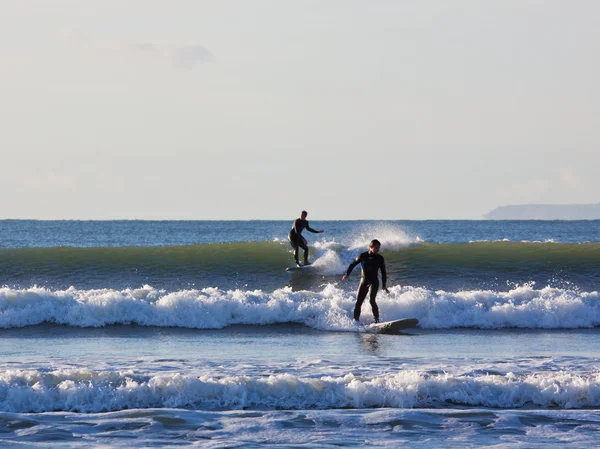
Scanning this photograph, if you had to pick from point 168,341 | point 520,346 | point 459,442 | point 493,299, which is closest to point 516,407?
point 459,442

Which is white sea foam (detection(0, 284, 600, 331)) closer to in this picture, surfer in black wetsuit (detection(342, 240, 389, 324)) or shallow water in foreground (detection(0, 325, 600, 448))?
surfer in black wetsuit (detection(342, 240, 389, 324))

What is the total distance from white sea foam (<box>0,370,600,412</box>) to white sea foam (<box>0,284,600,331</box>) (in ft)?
23.6

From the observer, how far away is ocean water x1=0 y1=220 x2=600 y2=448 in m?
8.86

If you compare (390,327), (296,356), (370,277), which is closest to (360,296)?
(370,277)

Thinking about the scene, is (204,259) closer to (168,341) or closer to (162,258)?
(162,258)

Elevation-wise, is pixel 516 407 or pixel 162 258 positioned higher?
pixel 162 258

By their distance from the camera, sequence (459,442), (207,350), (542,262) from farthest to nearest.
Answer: (542,262), (207,350), (459,442)

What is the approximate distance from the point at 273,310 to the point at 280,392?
8.32 m

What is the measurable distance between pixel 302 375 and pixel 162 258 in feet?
56.2

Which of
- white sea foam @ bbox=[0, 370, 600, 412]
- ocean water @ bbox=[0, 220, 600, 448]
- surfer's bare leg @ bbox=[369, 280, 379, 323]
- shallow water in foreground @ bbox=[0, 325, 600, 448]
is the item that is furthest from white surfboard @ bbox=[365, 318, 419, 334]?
white sea foam @ bbox=[0, 370, 600, 412]

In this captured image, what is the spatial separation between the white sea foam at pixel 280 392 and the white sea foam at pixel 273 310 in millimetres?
7208

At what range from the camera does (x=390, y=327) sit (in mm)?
16719

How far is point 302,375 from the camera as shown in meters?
11.3

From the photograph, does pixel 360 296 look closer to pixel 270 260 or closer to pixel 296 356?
pixel 296 356
